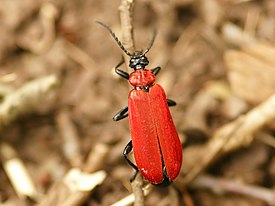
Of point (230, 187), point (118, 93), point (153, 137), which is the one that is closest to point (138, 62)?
point (153, 137)

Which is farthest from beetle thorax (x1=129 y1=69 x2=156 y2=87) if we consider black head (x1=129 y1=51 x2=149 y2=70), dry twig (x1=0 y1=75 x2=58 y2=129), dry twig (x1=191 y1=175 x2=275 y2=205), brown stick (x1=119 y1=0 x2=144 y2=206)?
dry twig (x1=191 y1=175 x2=275 y2=205)

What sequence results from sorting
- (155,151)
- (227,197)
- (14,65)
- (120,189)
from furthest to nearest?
(14,65) → (227,197) → (120,189) → (155,151)

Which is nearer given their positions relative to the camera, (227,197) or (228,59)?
(227,197)

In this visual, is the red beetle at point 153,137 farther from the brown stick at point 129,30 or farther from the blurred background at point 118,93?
the blurred background at point 118,93

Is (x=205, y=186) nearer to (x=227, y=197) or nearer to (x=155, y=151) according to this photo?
(x=227, y=197)

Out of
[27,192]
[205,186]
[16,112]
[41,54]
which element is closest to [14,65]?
[41,54]

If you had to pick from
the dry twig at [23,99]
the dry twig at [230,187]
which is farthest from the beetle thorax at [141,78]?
the dry twig at [230,187]
